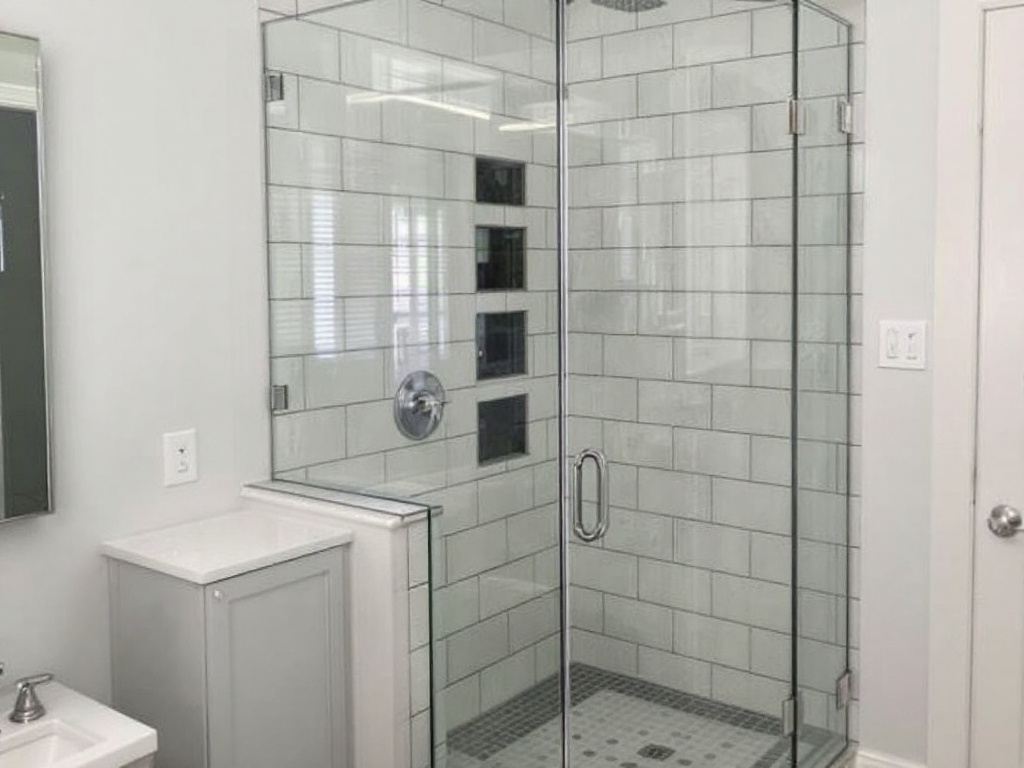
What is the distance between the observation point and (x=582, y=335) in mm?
2734

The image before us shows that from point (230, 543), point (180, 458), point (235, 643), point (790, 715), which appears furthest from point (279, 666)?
point (790, 715)

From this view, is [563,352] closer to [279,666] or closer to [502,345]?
[502,345]

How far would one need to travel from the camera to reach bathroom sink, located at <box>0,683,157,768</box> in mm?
1889

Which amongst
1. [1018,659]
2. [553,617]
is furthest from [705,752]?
[1018,659]

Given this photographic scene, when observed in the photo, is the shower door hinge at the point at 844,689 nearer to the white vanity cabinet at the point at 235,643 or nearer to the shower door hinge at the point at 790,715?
the shower door hinge at the point at 790,715

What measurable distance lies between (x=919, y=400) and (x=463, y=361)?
1.21 m

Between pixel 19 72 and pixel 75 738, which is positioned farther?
pixel 19 72

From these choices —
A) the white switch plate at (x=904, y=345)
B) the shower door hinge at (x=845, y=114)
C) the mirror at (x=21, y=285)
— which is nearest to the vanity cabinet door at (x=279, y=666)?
the mirror at (x=21, y=285)

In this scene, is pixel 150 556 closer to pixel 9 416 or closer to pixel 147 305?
pixel 9 416

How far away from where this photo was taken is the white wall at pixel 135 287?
7.43 ft

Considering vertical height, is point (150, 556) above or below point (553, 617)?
above

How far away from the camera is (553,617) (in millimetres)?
2711

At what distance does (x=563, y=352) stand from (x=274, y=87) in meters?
1.03

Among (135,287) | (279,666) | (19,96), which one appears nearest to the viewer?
(19,96)
